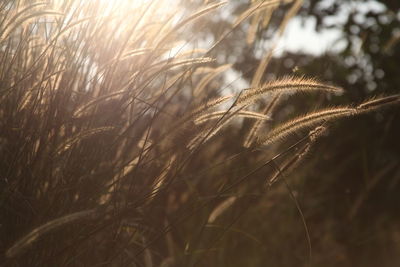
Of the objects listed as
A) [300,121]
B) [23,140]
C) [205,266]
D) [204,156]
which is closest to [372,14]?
[204,156]

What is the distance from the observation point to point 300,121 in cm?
164

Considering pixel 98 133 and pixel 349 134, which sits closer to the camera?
pixel 98 133

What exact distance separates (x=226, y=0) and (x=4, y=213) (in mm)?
945

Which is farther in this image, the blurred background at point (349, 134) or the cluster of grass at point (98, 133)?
the blurred background at point (349, 134)

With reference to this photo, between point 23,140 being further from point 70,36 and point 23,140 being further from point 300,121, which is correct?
Answer: point 300,121

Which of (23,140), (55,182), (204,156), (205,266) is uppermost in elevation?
(23,140)

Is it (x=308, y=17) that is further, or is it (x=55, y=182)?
(x=308, y=17)

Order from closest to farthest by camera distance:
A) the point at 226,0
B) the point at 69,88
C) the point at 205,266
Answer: the point at 226,0 → the point at 69,88 → the point at 205,266

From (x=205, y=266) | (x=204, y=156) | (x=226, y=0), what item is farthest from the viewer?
(x=204, y=156)

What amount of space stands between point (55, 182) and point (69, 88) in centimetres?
31

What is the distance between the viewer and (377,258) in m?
3.63

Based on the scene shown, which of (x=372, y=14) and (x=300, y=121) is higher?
(x=372, y=14)

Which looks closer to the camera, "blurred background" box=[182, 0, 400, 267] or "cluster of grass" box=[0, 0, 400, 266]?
"cluster of grass" box=[0, 0, 400, 266]

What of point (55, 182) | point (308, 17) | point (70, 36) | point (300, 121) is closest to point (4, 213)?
point (55, 182)
